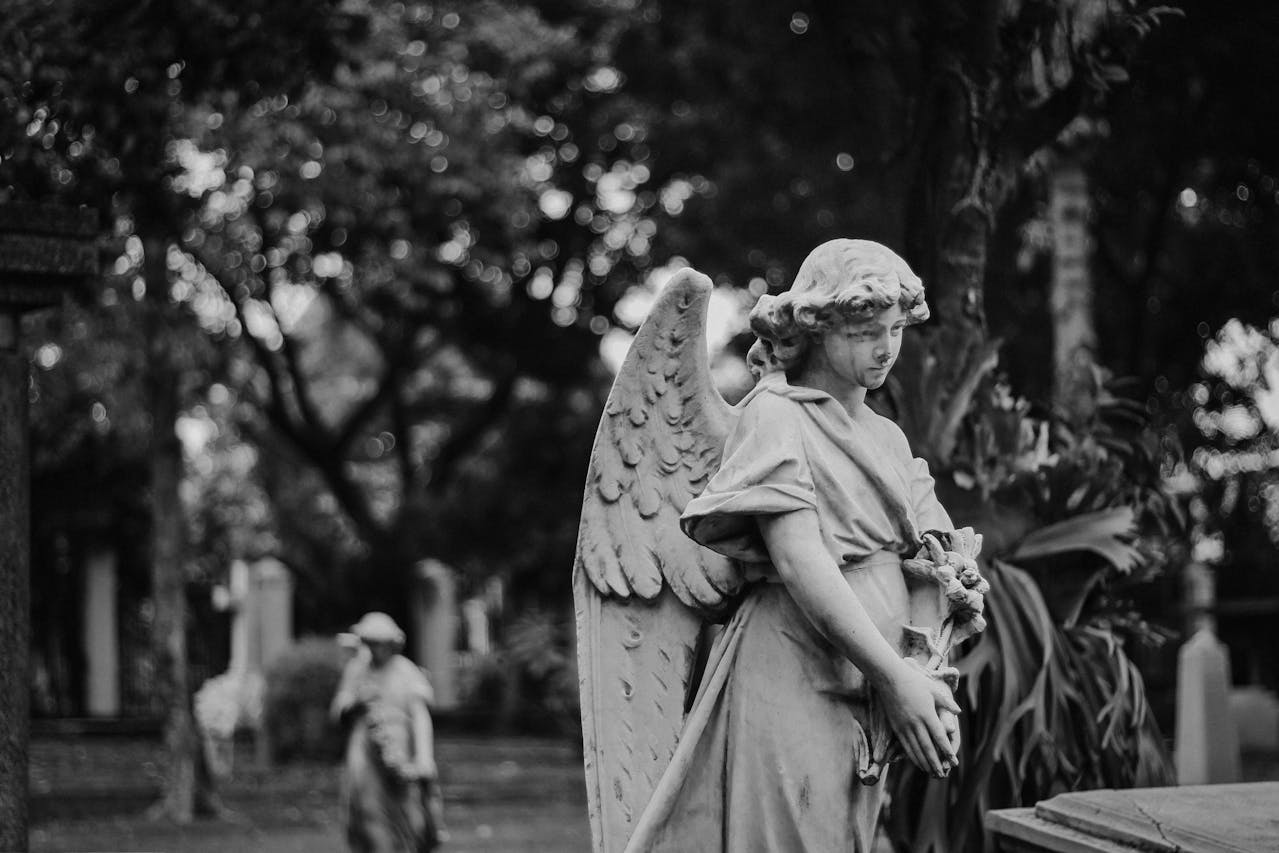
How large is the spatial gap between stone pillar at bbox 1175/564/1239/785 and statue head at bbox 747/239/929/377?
9730mm

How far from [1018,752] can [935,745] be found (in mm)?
3271

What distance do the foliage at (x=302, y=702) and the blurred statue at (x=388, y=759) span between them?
966 centimetres

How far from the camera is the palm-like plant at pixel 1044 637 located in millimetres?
6309

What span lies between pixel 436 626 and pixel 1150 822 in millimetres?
20832

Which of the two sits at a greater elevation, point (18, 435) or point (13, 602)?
point (18, 435)

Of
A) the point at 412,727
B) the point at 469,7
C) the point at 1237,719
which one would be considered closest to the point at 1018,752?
the point at 412,727

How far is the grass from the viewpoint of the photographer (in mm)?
13539

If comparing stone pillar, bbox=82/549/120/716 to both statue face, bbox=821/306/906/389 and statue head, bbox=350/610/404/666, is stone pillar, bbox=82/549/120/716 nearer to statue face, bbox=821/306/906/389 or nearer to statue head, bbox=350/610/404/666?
statue head, bbox=350/610/404/666

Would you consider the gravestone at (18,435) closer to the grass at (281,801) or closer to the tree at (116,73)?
the tree at (116,73)

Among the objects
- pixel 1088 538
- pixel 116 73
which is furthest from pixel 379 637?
pixel 1088 538

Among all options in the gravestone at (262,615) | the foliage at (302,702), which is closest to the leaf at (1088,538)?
the foliage at (302,702)

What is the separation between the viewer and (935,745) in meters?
3.38

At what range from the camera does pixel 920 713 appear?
337cm

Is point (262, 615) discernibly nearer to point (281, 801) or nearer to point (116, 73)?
point (281, 801)
